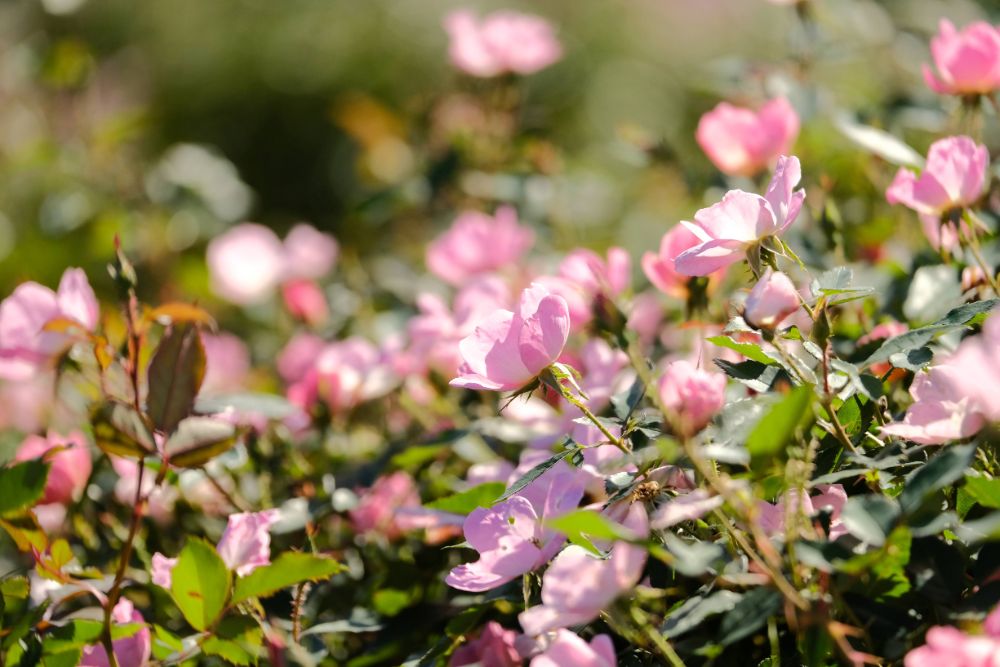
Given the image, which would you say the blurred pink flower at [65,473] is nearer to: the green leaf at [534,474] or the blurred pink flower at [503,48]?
the green leaf at [534,474]

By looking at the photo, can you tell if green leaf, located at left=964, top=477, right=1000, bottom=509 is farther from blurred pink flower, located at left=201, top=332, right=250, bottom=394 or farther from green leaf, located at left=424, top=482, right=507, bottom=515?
blurred pink flower, located at left=201, top=332, right=250, bottom=394

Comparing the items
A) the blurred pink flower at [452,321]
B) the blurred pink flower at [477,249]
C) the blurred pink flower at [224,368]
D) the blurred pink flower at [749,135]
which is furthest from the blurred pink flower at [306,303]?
the blurred pink flower at [749,135]

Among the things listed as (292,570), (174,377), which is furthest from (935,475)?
(174,377)

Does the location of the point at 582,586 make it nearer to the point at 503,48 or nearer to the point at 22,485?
the point at 22,485

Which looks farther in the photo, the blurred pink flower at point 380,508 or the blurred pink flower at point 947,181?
the blurred pink flower at point 380,508

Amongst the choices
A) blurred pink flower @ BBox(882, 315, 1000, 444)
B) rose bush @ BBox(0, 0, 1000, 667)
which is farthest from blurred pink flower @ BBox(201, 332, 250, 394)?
blurred pink flower @ BBox(882, 315, 1000, 444)

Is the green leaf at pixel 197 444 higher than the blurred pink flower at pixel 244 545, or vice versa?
the green leaf at pixel 197 444
